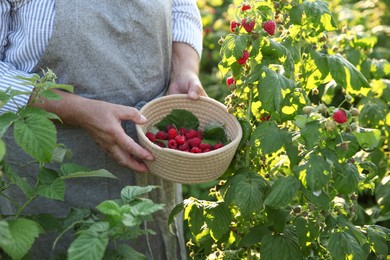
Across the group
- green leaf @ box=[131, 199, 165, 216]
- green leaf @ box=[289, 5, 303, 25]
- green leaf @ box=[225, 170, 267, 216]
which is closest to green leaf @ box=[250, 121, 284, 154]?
green leaf @ box=[225, 170, 267, 216]

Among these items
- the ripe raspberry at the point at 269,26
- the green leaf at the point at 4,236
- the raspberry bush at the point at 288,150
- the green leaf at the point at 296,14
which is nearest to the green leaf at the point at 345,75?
the raspberry bush at the point at 288,150

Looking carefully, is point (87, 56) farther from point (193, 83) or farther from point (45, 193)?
point (45, 193)

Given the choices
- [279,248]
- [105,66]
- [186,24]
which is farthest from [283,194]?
[186,24]

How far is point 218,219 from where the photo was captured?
214cm

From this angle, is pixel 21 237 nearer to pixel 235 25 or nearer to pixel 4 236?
pixel 4 236

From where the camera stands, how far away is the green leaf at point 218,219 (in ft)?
6.98

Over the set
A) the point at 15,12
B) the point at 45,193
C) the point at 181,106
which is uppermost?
the point at 15,12

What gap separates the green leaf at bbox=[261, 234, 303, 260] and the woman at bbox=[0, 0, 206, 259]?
0.41 meters

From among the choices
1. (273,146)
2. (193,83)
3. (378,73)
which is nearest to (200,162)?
(273,146)

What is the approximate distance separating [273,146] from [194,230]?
1.19 feet

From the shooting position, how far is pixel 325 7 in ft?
7.00

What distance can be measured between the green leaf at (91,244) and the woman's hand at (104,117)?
51 cm

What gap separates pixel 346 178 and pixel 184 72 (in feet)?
2.26

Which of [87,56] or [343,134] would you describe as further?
[87,56]
